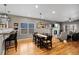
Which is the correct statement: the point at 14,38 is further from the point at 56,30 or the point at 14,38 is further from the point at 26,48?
the point at 56,30

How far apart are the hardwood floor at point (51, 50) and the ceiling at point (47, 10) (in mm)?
475

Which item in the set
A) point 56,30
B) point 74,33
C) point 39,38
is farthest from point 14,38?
point 74,33

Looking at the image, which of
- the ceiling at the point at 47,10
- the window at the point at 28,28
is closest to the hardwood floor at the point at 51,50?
the window at the point at 28,28

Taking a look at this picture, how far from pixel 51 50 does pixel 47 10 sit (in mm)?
804

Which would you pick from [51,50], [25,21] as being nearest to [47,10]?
[25,21]

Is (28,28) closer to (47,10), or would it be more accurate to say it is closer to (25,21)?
(25,21)

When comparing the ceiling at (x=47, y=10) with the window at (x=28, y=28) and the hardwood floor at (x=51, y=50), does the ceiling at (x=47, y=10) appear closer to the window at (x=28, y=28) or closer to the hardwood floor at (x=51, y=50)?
the window at (x=28, y=28)

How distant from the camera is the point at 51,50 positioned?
8.79 ft

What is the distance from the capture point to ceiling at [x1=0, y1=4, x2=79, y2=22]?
8.55 ft

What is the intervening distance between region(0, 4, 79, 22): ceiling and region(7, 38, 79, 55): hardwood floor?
47 centimetres

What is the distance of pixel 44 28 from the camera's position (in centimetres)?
267

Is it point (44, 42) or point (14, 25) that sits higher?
point (14, 25)

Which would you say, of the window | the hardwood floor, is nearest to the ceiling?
the window

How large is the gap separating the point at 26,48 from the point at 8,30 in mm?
502
